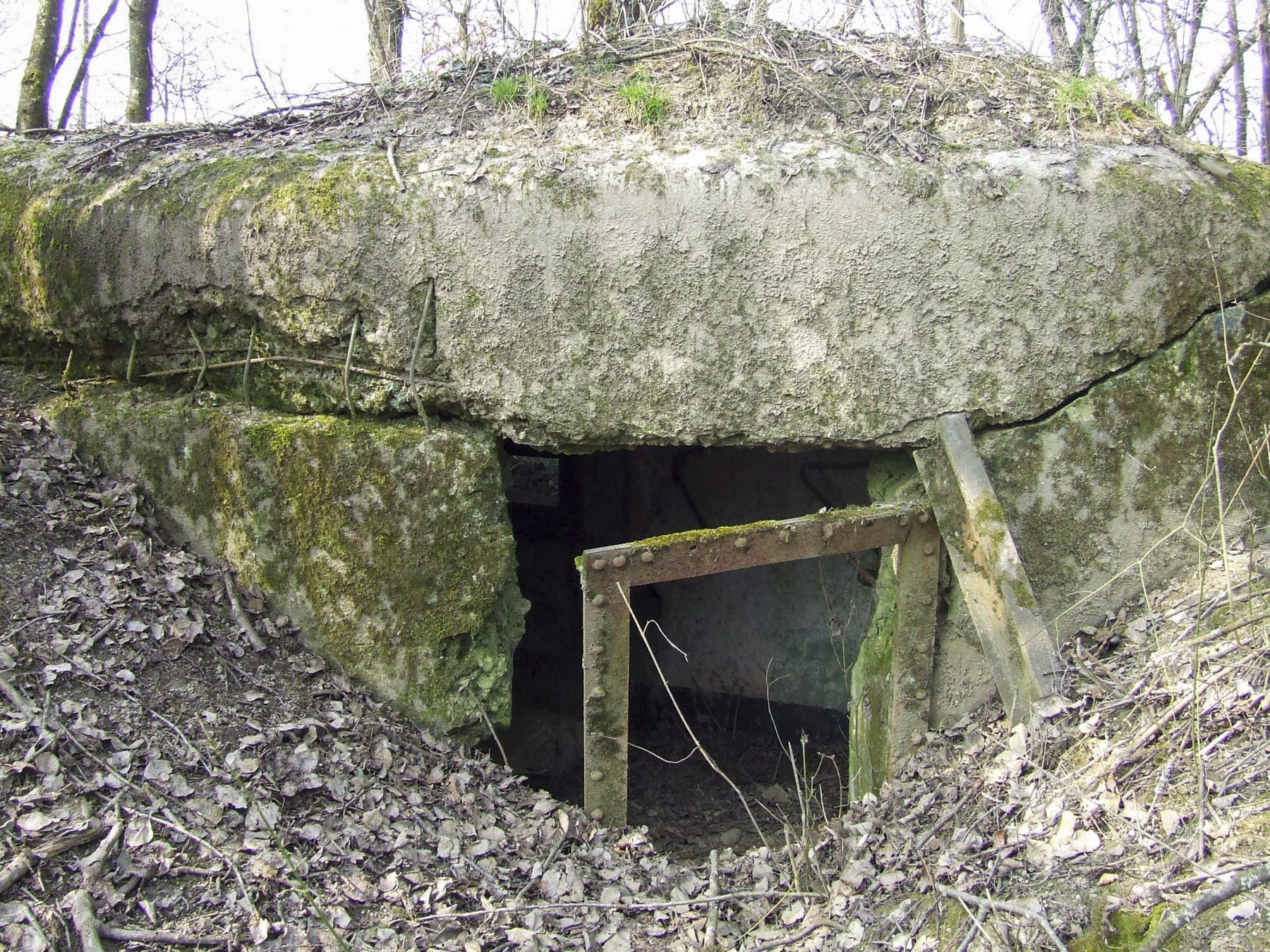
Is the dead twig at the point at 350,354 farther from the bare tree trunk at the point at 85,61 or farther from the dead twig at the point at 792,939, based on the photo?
the bare tree trunk at the point at 85,61

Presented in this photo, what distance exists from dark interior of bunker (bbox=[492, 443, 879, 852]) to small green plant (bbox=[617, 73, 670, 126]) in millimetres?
1689

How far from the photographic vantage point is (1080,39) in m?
7.68

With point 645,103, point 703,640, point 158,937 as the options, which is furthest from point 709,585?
point 158,937

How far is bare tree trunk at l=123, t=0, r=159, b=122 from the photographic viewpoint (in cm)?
654

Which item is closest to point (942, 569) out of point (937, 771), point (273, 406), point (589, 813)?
point (937, 771)

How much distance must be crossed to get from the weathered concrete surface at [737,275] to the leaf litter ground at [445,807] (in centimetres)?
91

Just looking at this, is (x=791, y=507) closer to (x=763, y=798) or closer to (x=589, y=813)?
(x=763, y=798)

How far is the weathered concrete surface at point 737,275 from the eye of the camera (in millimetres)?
3047

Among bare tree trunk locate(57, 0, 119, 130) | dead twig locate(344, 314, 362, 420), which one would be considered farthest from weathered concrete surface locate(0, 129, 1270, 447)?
bare tree trunk locate(57, 0, 119, 130)

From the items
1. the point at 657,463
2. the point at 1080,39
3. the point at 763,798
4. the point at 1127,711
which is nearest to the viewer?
the point at 1127,711

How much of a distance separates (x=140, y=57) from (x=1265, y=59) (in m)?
7.90

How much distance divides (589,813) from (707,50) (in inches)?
112

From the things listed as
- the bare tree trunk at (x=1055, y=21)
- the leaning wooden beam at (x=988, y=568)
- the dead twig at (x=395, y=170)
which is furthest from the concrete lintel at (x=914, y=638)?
the bare tree trunk at (x=1055, y=21)

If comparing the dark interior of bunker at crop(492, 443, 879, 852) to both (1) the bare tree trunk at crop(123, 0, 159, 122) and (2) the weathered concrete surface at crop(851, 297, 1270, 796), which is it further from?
(1) the bare tree trunk at crop(123, 0, 159, 122)
